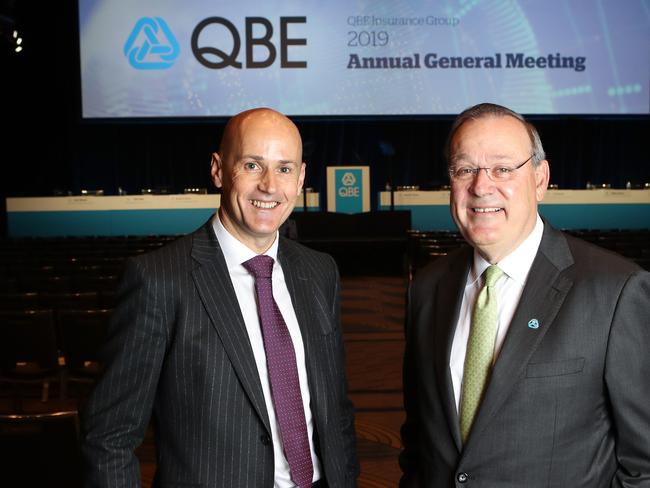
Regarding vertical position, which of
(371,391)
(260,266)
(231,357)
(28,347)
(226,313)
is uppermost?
(260,266)

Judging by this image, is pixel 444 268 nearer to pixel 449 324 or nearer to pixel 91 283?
pixel 449 324

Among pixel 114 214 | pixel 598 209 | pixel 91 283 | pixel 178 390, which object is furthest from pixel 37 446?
pixel 598 209

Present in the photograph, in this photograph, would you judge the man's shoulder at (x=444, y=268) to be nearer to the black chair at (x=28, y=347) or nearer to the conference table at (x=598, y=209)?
the black chair at (x=28, y=347)

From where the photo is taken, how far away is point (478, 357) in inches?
65.1

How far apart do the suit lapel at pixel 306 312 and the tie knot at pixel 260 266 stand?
3.8 inches

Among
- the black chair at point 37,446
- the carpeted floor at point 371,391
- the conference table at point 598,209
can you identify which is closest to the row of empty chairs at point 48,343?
the carpeted floor at point 371,391

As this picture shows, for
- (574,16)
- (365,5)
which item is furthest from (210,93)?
(574,16)

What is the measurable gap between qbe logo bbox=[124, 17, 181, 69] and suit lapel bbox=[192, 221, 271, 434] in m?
12.8

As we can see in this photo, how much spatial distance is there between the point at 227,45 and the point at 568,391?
→ 13.2 metres

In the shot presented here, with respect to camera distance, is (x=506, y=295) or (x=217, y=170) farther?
(x=217, y=170)

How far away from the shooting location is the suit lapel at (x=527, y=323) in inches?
61.4

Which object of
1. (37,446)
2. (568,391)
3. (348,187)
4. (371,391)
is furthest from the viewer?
(348,187)

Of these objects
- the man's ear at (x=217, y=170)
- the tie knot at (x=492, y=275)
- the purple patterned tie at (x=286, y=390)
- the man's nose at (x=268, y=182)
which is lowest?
the purple patterned tie at (x=286, y=390)

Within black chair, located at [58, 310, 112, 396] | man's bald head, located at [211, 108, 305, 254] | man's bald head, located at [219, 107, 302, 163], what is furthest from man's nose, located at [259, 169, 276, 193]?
black chair, located at [58, 310, 112, 396]
